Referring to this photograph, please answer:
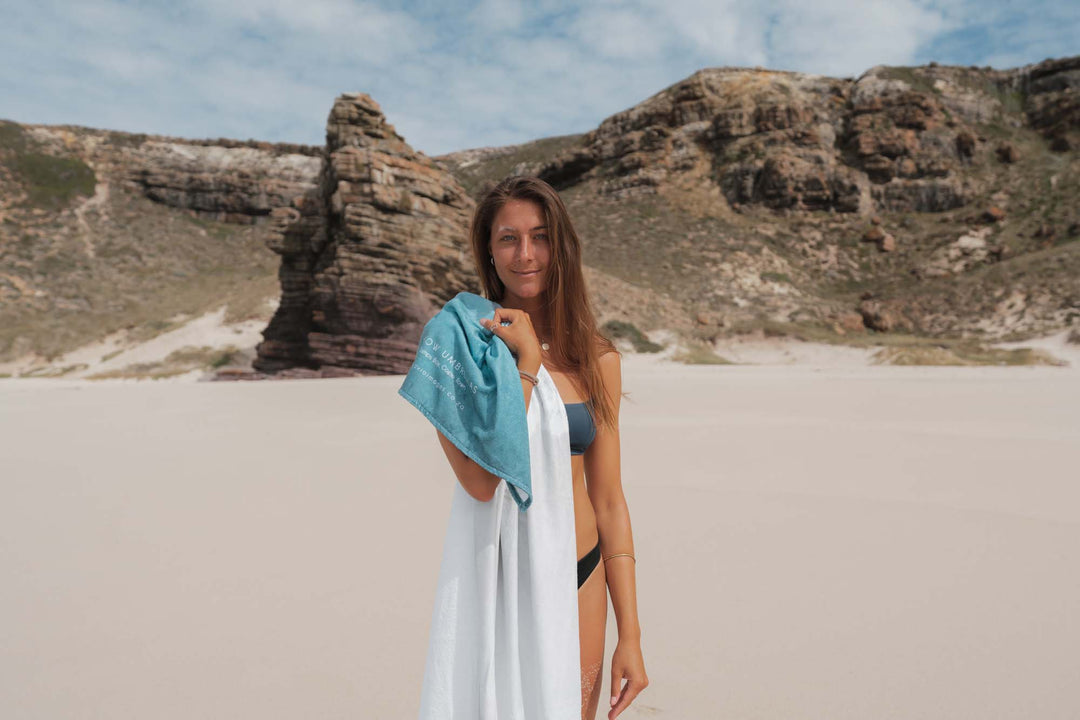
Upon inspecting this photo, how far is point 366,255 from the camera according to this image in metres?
14.4

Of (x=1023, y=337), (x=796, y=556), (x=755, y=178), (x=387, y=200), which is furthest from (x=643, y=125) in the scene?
(x=796, y=556)

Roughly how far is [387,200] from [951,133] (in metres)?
36.7

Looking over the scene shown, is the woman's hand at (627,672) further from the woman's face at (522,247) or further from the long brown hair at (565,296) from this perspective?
the woman's face at (522,247)

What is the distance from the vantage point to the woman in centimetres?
149

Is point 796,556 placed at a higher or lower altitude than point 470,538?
lower

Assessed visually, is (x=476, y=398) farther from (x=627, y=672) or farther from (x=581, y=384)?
(x=627, y=672)

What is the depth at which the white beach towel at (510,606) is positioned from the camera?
132 centimetres

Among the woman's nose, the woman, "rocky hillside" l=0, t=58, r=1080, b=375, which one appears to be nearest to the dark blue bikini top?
the woman

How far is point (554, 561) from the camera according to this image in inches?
52.6

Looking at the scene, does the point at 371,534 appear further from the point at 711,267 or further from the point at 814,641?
the point at 711,267

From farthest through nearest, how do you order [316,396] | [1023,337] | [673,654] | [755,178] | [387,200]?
1. [755,178]
2. [1023,337]
3. [387,200]
4. [316,396]
5. [673,654]

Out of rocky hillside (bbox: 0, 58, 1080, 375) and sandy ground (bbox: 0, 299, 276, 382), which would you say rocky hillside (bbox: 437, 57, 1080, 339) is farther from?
sandy ground (bbox: 0, 299, 276, 382)

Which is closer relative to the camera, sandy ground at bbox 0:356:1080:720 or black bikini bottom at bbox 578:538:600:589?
black bikini bottom at bbox 578:538:600:589

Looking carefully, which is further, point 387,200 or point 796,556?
point 387,200
